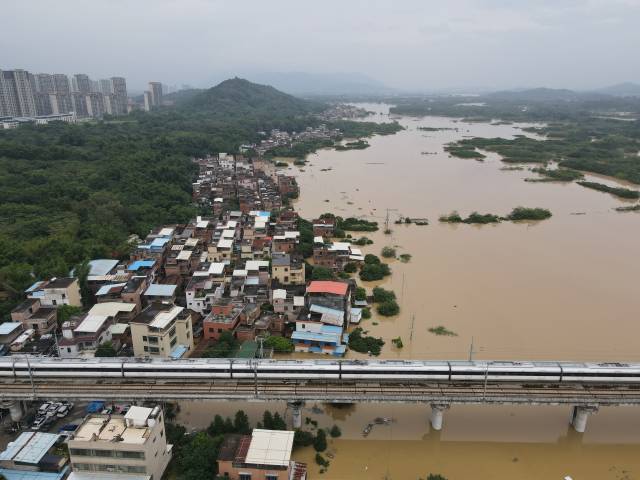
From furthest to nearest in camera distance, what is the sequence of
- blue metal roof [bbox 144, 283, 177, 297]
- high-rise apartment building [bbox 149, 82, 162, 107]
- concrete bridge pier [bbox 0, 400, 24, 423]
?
high-rise apartment building [bbox 149, 82, 162, 107]
blue metal roof [bbox 144, 283, 177, 297]
concrete bridge pier [bbox 0, 400, 24, 423]

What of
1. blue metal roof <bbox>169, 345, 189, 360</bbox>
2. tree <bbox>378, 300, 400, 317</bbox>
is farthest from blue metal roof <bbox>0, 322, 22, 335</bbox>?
tree <bbox>378, 300, 400, 317</bbox>

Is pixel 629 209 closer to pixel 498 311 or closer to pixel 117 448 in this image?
pixel 498 311

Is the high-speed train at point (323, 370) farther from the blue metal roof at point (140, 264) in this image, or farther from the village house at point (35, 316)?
the blue metal roof at point (140, 264)

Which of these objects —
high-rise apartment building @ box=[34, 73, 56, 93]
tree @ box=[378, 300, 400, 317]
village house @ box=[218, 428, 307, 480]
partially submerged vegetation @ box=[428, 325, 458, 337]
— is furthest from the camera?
high-rise apartment building @ box=[34, 73, 56, 93]

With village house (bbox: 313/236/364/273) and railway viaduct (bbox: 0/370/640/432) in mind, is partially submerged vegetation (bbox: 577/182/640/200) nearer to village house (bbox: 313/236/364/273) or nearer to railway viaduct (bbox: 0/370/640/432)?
village house (bbox: 313/236/364/273)

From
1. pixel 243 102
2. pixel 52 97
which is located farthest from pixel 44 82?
pixel 243 102

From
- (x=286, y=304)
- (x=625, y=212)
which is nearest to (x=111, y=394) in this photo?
(x=286, y=304)

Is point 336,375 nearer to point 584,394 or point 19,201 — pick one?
point 584,394
